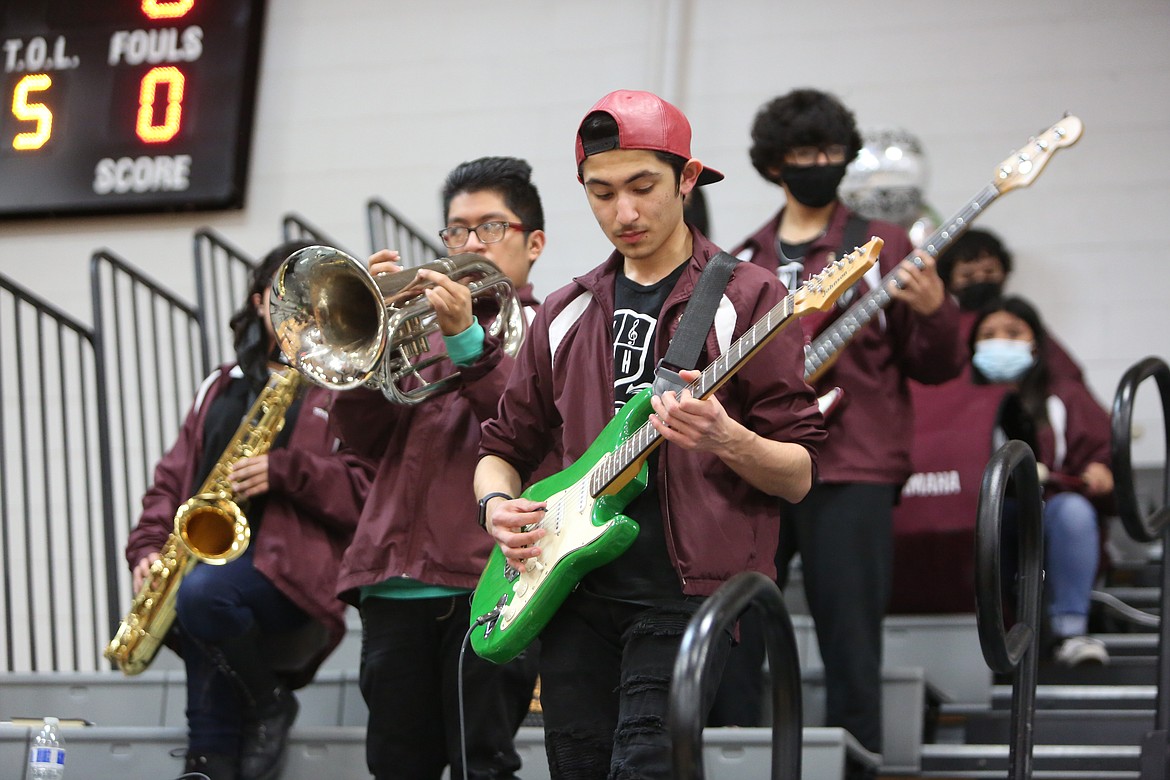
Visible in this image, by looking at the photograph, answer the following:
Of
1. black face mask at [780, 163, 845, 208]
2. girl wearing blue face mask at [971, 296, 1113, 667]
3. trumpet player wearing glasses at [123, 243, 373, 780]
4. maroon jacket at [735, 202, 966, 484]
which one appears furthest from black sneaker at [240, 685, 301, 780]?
girl wearing blue face mask at [971, 296, 1113, 667]

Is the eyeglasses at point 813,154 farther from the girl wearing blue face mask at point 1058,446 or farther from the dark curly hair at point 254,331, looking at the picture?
the dark curly hair at point 254,331

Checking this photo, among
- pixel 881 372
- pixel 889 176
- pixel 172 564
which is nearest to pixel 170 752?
pixel 172 564

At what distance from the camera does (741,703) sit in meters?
3.49

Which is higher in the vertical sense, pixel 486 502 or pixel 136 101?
Answer: pixel 136 101

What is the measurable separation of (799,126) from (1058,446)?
1.41m

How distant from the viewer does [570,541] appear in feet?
7.55

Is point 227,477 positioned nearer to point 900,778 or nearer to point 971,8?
point 900,778

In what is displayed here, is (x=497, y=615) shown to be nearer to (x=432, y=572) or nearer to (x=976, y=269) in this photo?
(x=432, y=572)

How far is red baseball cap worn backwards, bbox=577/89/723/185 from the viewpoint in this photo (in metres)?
2.37

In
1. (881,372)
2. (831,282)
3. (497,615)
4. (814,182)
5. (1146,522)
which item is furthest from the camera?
(814,182)

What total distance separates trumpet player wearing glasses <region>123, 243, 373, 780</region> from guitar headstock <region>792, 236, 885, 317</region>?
1.53 metres

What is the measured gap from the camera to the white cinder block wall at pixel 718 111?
5.71 metres

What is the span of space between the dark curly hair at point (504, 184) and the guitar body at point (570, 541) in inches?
36.9

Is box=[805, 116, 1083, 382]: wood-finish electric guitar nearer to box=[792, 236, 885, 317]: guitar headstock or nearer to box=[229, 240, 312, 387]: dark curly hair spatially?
box=[792, 236, 885, 317]: guitar headstock
